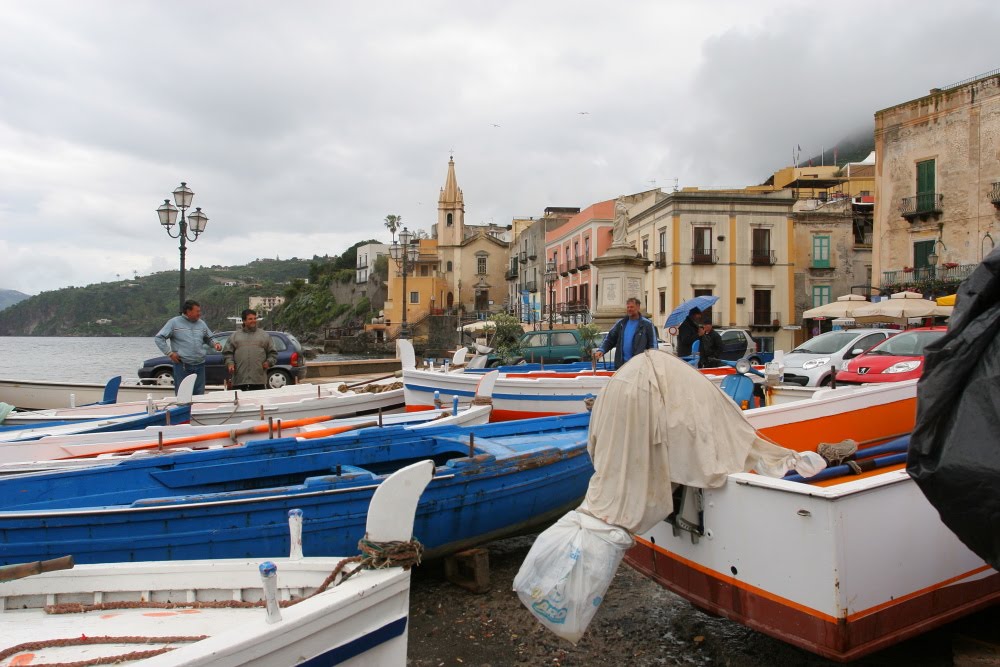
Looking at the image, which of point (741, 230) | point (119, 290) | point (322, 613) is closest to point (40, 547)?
point (322, 613)

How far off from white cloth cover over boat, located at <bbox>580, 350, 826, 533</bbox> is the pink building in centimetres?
3275

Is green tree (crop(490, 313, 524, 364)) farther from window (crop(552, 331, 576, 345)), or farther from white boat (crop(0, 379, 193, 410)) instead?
white boat (crop(0, 379, 193, 410))

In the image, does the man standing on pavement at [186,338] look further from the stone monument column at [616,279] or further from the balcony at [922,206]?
the balcony at [922,206]

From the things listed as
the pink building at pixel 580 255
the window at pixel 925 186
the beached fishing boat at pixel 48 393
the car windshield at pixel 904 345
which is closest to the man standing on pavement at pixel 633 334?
the car windshield at pixel 904 345

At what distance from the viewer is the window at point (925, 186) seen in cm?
2792

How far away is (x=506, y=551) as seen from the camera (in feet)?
19.5

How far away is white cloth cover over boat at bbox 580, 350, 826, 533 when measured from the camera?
3379 millimetres

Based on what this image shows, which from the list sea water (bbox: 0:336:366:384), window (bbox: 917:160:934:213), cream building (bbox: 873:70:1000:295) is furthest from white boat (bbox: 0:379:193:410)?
window (bbox: 917:160:934:213)

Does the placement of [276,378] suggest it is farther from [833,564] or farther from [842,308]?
[842,308]

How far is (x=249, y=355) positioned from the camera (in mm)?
10203

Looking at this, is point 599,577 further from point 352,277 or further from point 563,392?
point 352,277

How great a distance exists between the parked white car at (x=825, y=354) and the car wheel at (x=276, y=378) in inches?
410

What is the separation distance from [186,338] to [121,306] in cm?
A: 15099

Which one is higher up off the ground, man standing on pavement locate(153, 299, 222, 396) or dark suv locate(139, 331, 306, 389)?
man standing on pavement locate(153, 299, 222, 396)
